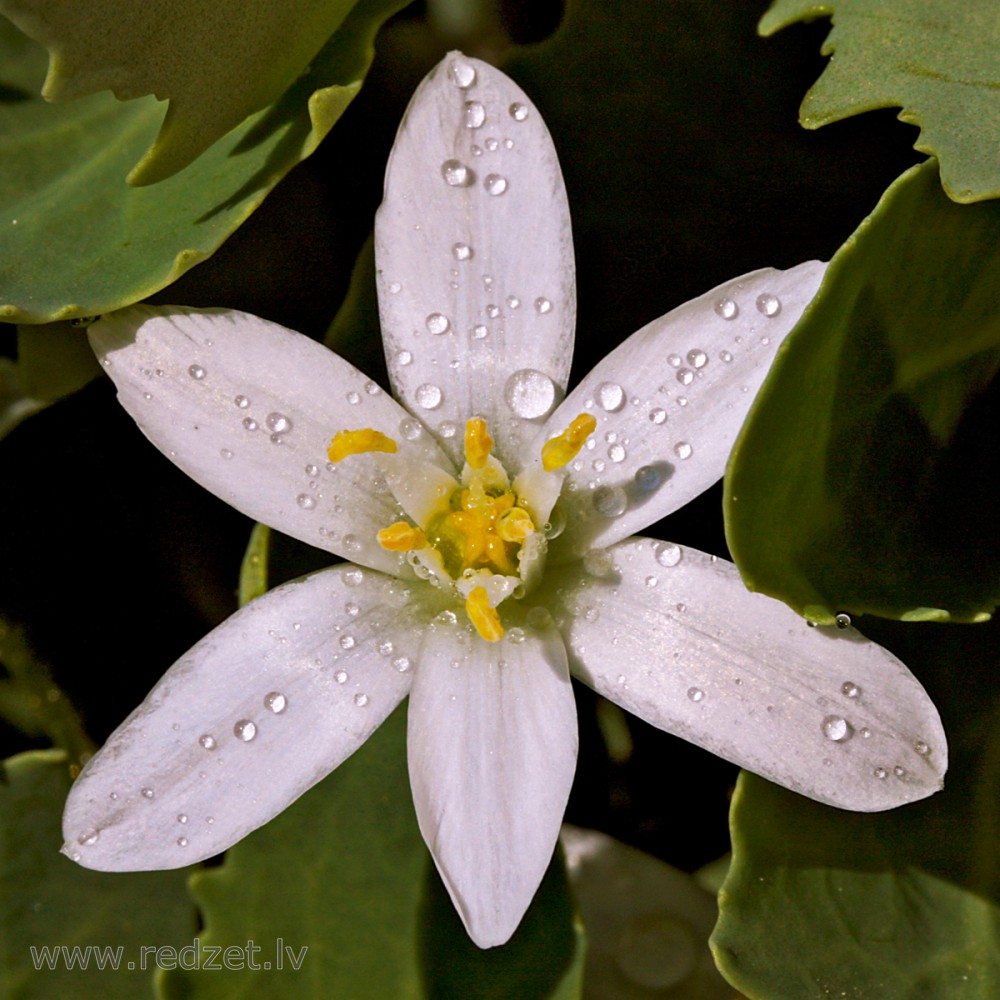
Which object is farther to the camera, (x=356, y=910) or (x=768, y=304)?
(x=356, y=910)

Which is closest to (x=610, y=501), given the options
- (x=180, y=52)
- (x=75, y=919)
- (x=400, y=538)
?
(x=400, y=538)

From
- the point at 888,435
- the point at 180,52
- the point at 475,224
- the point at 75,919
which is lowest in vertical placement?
the point at 75,919

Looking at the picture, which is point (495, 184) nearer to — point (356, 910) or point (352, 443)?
point (352, 443)

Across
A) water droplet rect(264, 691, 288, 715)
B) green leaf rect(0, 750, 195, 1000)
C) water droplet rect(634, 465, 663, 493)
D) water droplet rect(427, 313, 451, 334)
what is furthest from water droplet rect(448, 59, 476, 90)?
green leaf rect(0, 750, 195, 1000)

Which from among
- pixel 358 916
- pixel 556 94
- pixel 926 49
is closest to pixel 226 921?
pixel 358 916

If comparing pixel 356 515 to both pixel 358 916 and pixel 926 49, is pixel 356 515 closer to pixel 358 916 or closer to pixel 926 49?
pixel 358 916

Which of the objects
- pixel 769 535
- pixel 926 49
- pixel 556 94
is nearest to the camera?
pixel 769 535
